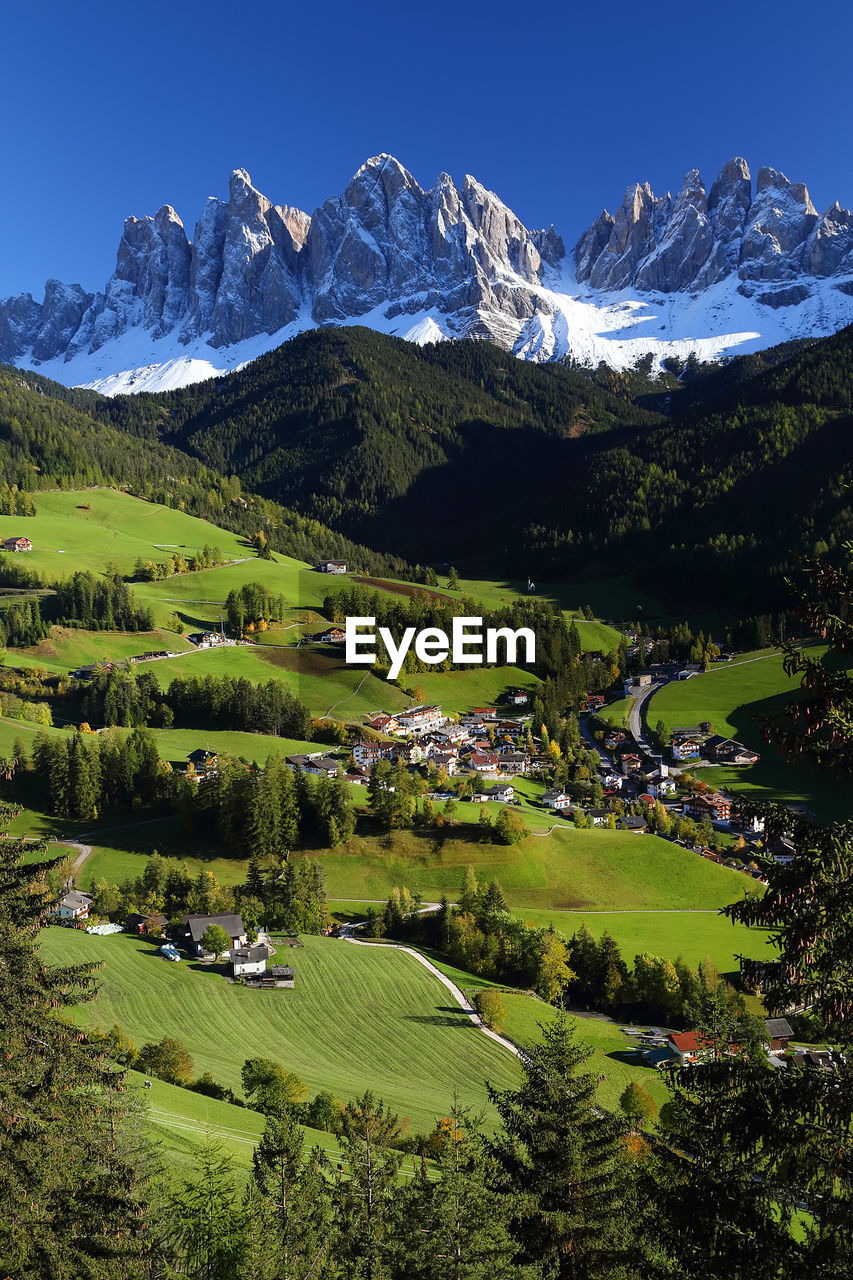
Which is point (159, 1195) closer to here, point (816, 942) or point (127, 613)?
point (816, 942)

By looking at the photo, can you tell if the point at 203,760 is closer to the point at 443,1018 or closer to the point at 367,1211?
the point at 443,1018

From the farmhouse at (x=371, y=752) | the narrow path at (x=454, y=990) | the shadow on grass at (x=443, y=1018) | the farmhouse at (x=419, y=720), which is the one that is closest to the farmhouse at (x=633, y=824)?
the farmhouse at (x=371, y=752)

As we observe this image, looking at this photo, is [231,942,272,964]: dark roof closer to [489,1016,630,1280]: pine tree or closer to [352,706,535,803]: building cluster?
[352,706,535,803]: building cluster

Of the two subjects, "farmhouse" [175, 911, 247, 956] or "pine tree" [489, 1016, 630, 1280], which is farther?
"farmhouse" [175, 911, 247, 956]

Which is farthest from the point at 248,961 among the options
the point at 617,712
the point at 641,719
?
the point at 641,719

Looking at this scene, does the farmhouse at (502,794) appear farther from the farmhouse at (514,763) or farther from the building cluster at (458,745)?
the farmhouse at (514,763)

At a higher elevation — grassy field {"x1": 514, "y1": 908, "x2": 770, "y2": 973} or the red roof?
grassy field {"x1": 514, "y1": 908, "x2": 770, "y2": 973}

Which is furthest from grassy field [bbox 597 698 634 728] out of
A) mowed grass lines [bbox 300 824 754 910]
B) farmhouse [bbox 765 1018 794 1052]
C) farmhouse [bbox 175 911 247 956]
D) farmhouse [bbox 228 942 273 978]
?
farmhouse [bbox 228 942 273 978]
